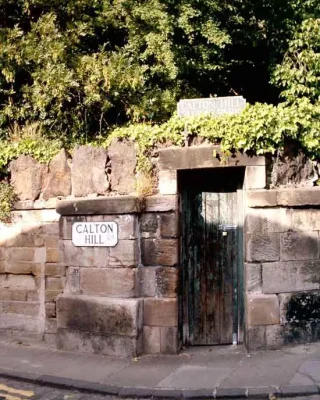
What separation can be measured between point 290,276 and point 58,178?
140 inches

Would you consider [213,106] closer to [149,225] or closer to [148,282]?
[149,225]

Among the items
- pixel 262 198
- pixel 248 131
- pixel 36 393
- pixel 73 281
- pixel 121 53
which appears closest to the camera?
pixel 36 393

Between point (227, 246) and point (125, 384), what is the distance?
232 centimetres

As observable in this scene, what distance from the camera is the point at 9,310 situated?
7637mm

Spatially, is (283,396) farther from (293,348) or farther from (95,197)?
(95,197)

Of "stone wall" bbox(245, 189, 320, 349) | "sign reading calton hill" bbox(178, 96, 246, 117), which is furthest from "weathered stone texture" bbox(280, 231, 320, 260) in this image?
"sign reading calton hill" bbox(178, 96, 246, 117)

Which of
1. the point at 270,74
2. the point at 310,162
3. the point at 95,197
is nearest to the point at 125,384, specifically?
the point at 95,197

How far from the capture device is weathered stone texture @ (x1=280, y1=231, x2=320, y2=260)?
6230mm

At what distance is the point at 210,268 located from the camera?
21.9 feet

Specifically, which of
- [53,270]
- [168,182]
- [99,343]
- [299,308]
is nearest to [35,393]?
[99,343]

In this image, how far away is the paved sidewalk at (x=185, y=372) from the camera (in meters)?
5.00

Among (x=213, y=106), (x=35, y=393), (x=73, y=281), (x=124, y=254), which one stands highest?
(x=213, y=106)

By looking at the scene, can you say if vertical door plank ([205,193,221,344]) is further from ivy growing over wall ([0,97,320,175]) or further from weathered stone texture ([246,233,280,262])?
Answer: ivy growing over wall ([0,97,320,175])

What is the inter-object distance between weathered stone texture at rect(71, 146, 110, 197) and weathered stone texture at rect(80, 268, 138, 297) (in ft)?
3.56
